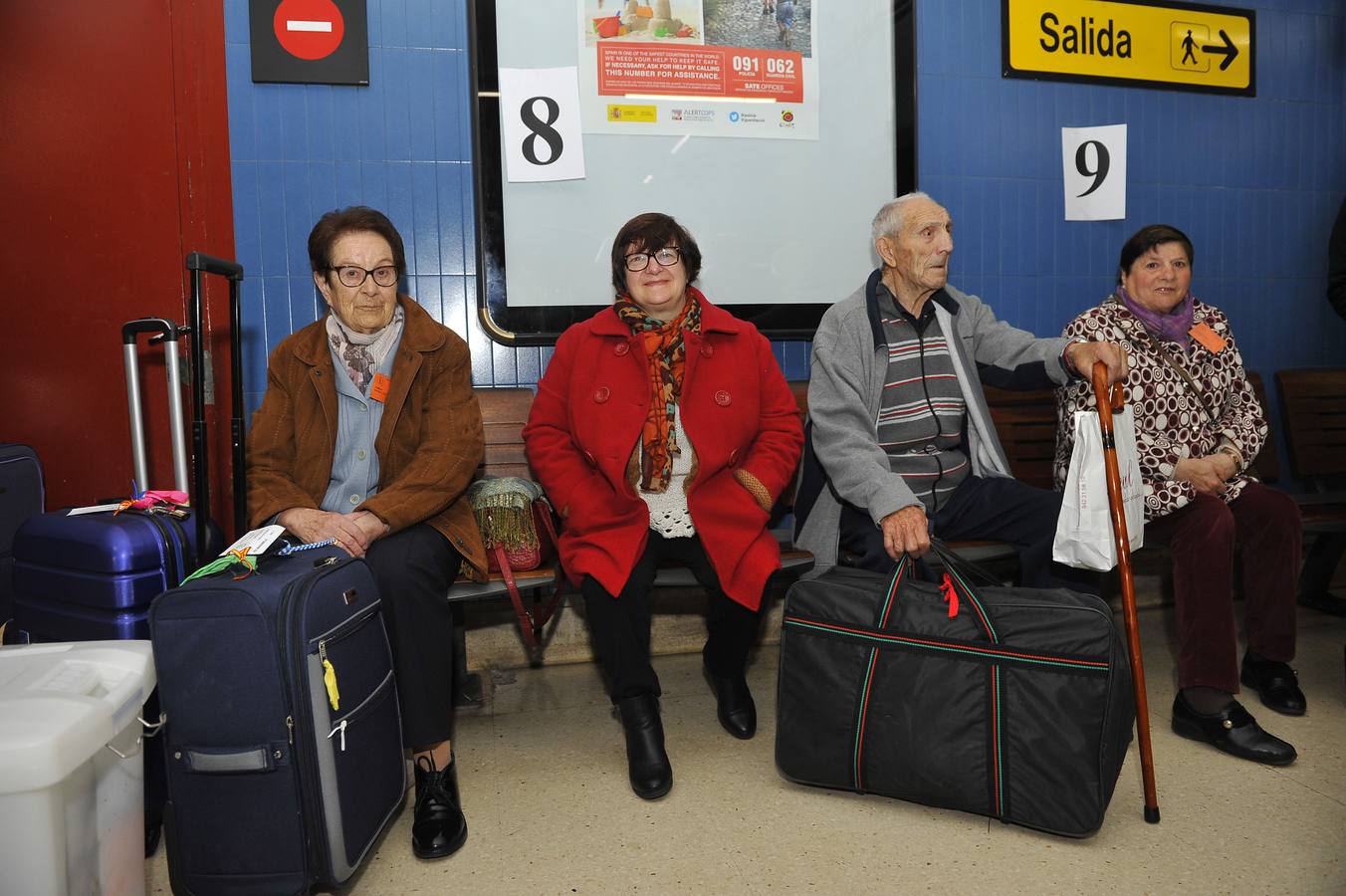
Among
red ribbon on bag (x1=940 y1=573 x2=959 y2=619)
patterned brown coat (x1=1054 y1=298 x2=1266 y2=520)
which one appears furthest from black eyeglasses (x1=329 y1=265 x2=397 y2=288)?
patterned brown coat (x1=1054 y1=298 x2=1266 y2=520)

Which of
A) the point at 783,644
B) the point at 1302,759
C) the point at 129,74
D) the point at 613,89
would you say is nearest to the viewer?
the point at 783,644

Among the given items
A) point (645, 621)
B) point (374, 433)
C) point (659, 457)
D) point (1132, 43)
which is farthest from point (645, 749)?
point (1132, 43)

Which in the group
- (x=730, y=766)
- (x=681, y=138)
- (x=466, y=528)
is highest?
(x=681, y=138)

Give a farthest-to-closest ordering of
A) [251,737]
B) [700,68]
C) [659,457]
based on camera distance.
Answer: [700,68], [659,457], [251,737]

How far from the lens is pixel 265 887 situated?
5.40 feet

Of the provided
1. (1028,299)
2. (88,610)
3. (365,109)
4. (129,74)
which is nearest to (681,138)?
(365,109)

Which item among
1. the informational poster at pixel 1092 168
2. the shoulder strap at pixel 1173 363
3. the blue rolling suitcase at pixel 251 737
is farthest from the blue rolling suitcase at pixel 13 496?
the informational poster at pixel 1092 168

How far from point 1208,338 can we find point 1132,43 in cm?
149

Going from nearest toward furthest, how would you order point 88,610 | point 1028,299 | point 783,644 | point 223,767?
point 223,767 → point 88,610 → point 783,644 → point 1028,299

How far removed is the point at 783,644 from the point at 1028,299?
205 cm

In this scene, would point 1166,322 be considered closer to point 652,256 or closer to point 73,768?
point 652,256

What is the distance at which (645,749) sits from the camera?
216 centimetres

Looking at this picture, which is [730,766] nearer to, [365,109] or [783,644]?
[783,644]

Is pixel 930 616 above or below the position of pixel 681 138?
below
